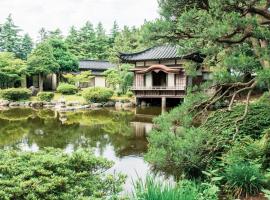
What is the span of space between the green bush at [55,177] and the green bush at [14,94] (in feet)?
94.8

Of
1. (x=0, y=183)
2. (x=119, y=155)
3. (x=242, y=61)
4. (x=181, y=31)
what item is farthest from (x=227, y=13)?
(x=119, y=155)

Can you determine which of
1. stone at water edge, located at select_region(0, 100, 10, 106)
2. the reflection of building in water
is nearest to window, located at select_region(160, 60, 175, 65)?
the reflection of building in water

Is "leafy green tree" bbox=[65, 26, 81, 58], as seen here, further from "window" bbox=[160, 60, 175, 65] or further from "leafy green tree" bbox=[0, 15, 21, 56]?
"window" bbox=[160, 60, 175, 65]

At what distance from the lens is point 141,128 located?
17172 millimetres

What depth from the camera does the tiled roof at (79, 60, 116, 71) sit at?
4555 cm

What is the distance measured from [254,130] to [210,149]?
1.44 meters

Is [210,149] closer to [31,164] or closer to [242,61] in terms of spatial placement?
[242,61]

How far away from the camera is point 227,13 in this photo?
6199 mm

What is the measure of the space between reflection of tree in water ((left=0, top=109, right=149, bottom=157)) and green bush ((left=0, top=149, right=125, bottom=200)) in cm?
588

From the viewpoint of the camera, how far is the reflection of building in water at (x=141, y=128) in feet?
51.1

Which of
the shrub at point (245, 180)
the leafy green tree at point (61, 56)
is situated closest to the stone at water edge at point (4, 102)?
the leafy green tree at point (61, 56)

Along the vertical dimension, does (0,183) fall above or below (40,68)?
below

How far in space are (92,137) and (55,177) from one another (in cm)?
1003

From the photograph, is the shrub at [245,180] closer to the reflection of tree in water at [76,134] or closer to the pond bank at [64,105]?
the reflection of tree in water at [76,134]
